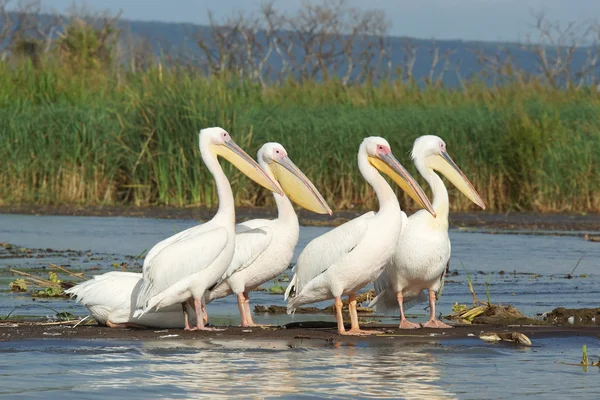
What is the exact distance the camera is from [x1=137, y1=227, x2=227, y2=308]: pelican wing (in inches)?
283

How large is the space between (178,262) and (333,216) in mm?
8481

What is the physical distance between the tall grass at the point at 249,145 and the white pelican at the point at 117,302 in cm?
798

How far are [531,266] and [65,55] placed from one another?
13.8m

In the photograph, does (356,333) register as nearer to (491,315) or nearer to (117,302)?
(491,315)

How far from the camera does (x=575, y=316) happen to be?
7.85 meters

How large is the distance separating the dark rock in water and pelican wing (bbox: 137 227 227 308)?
7.48 ft

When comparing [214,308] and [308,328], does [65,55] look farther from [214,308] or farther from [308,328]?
[308,328]

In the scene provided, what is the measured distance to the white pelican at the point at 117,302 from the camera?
24.1ft

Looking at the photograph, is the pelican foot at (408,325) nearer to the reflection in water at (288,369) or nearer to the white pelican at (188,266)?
the reflection in water at (288,369)

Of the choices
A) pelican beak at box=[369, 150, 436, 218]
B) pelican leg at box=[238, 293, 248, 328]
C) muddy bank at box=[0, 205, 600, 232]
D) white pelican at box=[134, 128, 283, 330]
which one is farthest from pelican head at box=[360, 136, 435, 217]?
muddy bank at box=[0, 205, 600, 232]

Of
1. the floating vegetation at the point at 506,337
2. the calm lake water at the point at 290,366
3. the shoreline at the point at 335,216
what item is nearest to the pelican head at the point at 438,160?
the calm lake water at the point at 290,366

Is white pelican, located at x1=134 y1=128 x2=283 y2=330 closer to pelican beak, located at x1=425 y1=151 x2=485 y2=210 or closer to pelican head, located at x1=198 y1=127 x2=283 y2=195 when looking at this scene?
pelican head, located at x1=198 y1=127 x2=283 y2=195

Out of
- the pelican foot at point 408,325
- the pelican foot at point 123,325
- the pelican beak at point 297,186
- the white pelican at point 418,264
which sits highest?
the pelican beak at point 297,186

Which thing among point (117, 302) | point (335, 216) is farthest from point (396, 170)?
point (335, 216)
